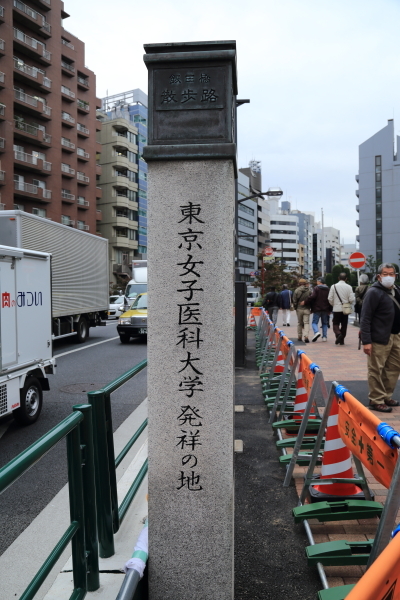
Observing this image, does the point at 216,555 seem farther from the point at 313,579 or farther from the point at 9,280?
the point at 9,280

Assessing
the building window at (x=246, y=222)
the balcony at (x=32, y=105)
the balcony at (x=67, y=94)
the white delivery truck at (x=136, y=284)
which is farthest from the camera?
the building window at (x=246, y=222)

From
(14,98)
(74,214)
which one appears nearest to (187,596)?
(14,98)

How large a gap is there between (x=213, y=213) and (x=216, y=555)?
5.51 ft

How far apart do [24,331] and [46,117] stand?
43190 mm

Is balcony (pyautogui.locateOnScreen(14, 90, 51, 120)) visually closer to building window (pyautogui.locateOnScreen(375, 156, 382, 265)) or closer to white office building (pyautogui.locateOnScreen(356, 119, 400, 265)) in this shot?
white office building (pyautogui.locateOnScreen(356, 119, 400, 265))

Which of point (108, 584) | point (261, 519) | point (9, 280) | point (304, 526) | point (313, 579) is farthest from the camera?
point (9, 280)

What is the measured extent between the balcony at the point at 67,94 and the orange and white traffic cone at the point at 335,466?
169 feet

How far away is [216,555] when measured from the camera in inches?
101

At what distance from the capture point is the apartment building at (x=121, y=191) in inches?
2370

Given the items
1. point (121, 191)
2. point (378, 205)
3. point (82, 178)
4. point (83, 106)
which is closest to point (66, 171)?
point (82, 178)

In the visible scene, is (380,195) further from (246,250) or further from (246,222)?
(246,250)

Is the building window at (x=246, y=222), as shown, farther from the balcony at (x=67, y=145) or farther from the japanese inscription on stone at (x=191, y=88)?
the japanese inscription on stone at (x=191, y=88)

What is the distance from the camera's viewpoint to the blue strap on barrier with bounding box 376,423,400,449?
8.07 ft

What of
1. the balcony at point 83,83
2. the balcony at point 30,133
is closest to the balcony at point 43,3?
the balcony at point 83,83
